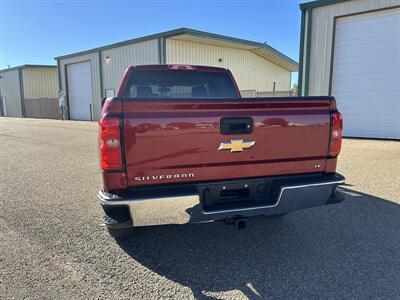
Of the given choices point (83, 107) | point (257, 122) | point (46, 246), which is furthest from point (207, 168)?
point (83, 107)

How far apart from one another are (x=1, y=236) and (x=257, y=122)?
3477 mm

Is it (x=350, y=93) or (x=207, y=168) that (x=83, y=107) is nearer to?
(x=350, y=93)

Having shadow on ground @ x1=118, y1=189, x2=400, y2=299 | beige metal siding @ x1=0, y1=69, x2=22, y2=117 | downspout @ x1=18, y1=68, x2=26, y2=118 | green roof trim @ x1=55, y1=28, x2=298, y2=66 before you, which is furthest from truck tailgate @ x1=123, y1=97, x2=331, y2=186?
beige metal siding @ x1=0, y1=69, x2=22, y2=117

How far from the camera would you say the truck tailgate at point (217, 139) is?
2.52 m

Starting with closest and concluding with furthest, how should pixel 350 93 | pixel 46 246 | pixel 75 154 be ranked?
pixel 46 246 → pixel 75 154 → pixel 350 93

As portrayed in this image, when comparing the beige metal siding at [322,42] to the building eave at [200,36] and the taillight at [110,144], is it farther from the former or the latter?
the taillight at [110,144]

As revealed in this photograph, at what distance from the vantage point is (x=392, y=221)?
3.93 meters

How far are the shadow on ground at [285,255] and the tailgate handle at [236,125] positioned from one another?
54.7 inches

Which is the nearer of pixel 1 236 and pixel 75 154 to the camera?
pixel 1 236

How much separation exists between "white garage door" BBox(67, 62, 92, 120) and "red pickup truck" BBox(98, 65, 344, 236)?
25.4 m

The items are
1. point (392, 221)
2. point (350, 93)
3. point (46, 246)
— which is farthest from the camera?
point (350, 93)

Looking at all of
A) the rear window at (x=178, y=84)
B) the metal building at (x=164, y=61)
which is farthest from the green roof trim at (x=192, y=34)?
the rear window at (x=178, y=84)

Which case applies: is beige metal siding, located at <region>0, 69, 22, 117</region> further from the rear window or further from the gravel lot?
the rear window

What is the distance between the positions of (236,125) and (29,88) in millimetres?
41833
